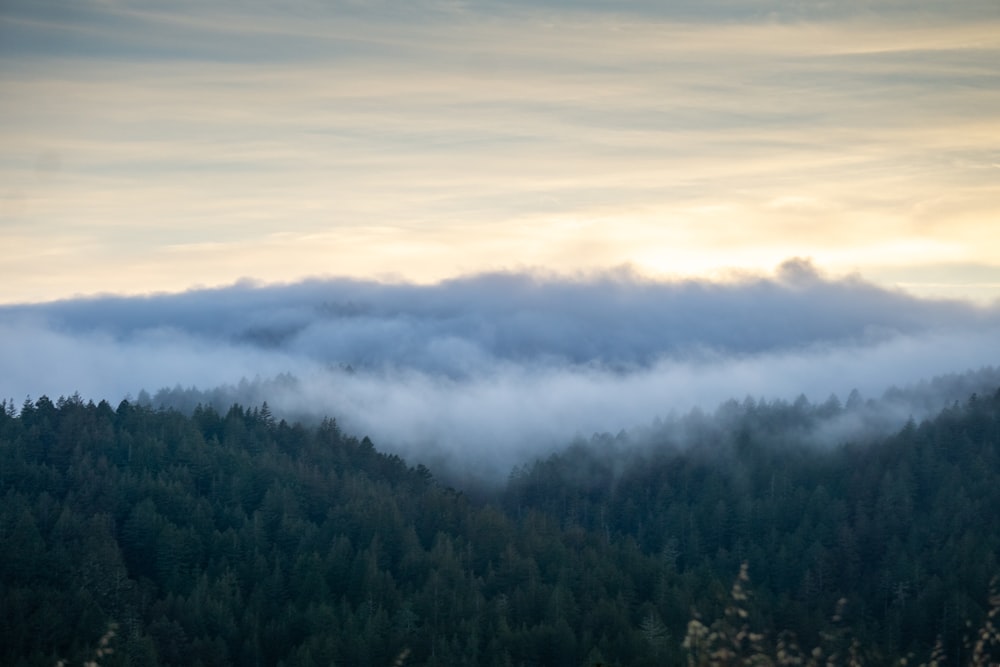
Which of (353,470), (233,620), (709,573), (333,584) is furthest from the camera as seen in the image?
(353,470)

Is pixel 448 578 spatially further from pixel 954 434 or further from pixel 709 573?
pixel 954 434

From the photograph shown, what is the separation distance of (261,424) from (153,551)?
5482 cm

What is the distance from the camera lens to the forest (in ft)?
299

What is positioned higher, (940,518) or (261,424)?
(261,424)

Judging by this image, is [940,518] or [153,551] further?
[940,518]

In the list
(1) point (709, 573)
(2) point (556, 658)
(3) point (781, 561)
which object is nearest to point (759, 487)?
(3) point (781, 561)

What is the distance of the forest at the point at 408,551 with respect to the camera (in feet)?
299

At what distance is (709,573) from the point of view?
4811 inches

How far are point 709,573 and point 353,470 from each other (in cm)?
5753

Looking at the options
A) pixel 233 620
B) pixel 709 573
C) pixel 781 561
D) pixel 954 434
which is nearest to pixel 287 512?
pixel 233 620

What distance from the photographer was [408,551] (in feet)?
405

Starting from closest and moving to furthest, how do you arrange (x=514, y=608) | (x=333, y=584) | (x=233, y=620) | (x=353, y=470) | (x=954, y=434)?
(x=233, y=620)
(x=514, y=608)
(x=333, y=584)
(x=353, y=470)
(x=954, y=434)

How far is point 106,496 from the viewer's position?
12500 centimetres

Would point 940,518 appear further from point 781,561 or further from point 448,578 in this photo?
point 448,578
